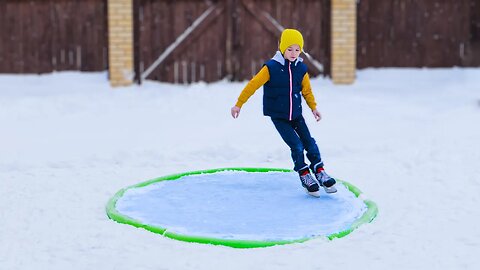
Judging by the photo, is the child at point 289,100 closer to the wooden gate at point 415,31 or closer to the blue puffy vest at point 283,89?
the blue puffy vest at point 283,89

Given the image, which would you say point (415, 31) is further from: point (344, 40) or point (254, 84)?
point (254, 84)

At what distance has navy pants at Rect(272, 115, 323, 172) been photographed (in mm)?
5371

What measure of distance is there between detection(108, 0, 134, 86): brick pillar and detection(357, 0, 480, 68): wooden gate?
4.19m

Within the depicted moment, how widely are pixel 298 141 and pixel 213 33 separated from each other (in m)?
6.48

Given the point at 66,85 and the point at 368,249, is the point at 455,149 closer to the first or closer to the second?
the point at 368,249

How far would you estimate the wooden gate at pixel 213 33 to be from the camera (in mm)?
11484

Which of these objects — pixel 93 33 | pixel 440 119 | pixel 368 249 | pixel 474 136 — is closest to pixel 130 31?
pixel 93 33

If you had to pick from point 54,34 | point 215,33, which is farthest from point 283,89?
point 54,34

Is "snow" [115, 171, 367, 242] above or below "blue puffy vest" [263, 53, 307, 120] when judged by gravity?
below

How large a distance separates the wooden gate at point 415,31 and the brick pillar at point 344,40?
801mm

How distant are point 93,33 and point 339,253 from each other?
8869mm

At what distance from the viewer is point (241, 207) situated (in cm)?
506

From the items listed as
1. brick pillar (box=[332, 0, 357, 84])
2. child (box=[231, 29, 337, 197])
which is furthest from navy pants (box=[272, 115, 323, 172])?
brick pillar (box=[332, 0, 357, 84])

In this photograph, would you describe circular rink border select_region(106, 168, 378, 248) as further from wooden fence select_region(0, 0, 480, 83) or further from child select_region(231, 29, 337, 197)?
wooden fence select_region(0, 0, 480, 83)
